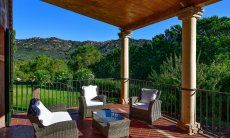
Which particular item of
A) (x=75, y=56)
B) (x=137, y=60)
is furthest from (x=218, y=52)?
(x=75, y=56)

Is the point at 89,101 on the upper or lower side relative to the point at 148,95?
lower

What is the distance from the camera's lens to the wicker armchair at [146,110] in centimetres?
631

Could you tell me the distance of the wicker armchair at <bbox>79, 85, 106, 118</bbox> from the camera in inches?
273

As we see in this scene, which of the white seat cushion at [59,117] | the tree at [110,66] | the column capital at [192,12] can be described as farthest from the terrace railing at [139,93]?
the tree at [110,66]

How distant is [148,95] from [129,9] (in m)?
2.24

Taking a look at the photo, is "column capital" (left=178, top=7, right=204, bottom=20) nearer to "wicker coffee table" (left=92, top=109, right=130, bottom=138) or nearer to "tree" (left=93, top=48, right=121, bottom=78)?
"wicker coffee table" (left=92, top=109, right=130, bottom=138)

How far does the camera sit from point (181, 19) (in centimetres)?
589

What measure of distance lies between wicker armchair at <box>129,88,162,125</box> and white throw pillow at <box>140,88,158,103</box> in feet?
0.21

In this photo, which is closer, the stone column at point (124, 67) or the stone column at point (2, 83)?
the stone column at point (2, 83)

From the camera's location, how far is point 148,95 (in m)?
6.95

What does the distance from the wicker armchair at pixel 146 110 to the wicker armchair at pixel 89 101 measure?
0.86 metres

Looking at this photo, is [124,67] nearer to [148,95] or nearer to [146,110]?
[148,95]

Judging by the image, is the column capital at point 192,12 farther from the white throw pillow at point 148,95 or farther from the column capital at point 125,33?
the column capital at point 125,33

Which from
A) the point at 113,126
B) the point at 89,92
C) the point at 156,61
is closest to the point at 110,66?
the point at 156,61
